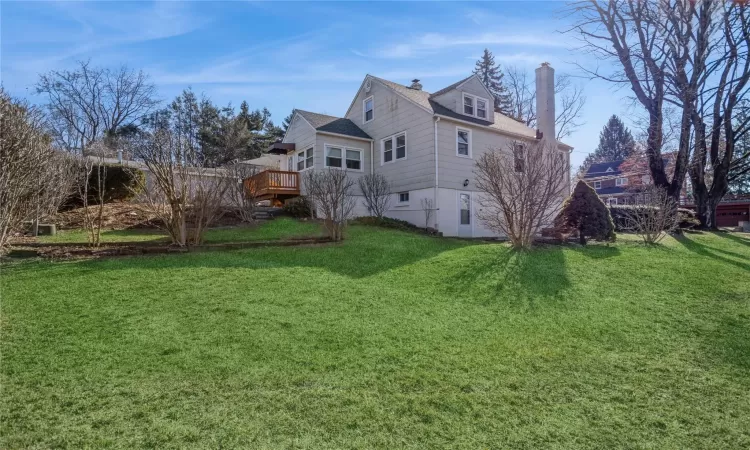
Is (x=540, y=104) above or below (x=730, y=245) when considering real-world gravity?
above

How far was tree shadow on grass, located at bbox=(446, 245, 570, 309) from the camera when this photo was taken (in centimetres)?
616

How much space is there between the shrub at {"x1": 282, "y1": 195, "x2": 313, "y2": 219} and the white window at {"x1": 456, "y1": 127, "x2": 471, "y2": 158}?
6.54m

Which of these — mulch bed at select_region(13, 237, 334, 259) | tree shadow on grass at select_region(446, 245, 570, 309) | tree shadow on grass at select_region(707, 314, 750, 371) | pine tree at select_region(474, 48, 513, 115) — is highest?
pine tree at select_region(474, 48, 513, 115)

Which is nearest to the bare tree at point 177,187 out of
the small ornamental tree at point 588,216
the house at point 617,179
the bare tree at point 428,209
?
the bare tree at point 428,209

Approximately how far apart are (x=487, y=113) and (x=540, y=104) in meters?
2.52

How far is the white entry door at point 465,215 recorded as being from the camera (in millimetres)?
15000

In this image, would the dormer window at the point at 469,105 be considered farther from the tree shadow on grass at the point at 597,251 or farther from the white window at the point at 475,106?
the tree shadow on grass at the point at 597,251

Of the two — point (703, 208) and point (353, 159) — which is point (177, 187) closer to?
point (353, 159)

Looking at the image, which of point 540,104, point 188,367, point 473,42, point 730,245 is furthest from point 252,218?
point 730,245

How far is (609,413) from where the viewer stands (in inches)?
121

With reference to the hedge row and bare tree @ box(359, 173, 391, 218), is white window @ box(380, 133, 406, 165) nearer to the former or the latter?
bare tree @ box(359, 173, 391, 218)

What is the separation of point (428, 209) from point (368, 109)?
682 cm

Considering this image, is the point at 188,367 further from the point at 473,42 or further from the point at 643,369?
the point at 473,42

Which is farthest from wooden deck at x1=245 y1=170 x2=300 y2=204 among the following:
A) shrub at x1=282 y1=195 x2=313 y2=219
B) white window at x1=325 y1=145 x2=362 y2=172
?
white window at x1=325 y1=145 x2=362 y2=172
